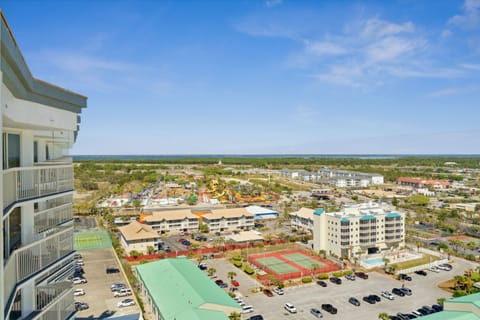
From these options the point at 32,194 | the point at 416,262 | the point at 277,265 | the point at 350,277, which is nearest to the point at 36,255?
the point at 32,194

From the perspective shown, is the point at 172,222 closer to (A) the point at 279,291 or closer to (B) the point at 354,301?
(A) the point at 279,291

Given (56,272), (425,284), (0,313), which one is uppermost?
(0,313)

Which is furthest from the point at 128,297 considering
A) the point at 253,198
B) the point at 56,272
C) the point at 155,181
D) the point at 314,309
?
the point at 155,181

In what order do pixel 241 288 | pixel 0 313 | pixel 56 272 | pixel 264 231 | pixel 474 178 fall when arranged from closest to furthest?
1. pixel 0 313
2. pixel 56 272
3. pixel 241 288
4. pixel 264 231
5. pixel 474 178

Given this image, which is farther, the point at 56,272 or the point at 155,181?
the point at 155,181

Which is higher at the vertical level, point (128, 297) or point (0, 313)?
point (0, 313)

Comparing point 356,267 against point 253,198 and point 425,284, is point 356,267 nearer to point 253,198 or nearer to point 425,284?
point 425,284
